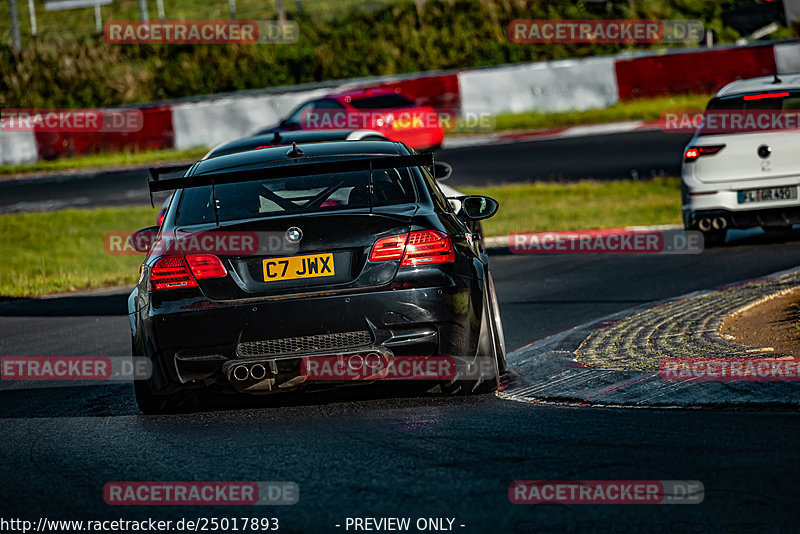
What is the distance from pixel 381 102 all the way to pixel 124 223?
8.03 m

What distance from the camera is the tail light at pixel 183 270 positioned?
6.19m

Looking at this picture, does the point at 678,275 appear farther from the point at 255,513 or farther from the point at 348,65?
the point at 348,65

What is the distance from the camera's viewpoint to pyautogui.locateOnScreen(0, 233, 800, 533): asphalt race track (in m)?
4.35

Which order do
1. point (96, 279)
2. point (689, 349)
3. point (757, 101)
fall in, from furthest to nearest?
point (96, 279) → point (757, 101) → point (689, 349)

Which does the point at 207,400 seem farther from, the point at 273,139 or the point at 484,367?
the point at 273,139

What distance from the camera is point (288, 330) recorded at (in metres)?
6.10

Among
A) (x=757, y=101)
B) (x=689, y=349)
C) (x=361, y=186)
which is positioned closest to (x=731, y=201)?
(x=757, y=101)

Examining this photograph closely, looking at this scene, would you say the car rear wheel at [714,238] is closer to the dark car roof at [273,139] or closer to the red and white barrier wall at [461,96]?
the dark car roof at [273,139]

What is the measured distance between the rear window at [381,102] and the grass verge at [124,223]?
555cm

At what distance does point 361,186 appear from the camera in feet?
22.2

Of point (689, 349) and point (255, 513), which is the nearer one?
point (255, 513)

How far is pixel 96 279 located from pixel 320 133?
4.29 meters

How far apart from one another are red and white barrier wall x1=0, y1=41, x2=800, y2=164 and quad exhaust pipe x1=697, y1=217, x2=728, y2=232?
15.8 metres

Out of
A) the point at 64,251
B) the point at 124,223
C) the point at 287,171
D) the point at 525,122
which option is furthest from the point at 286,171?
the point at 525,122
